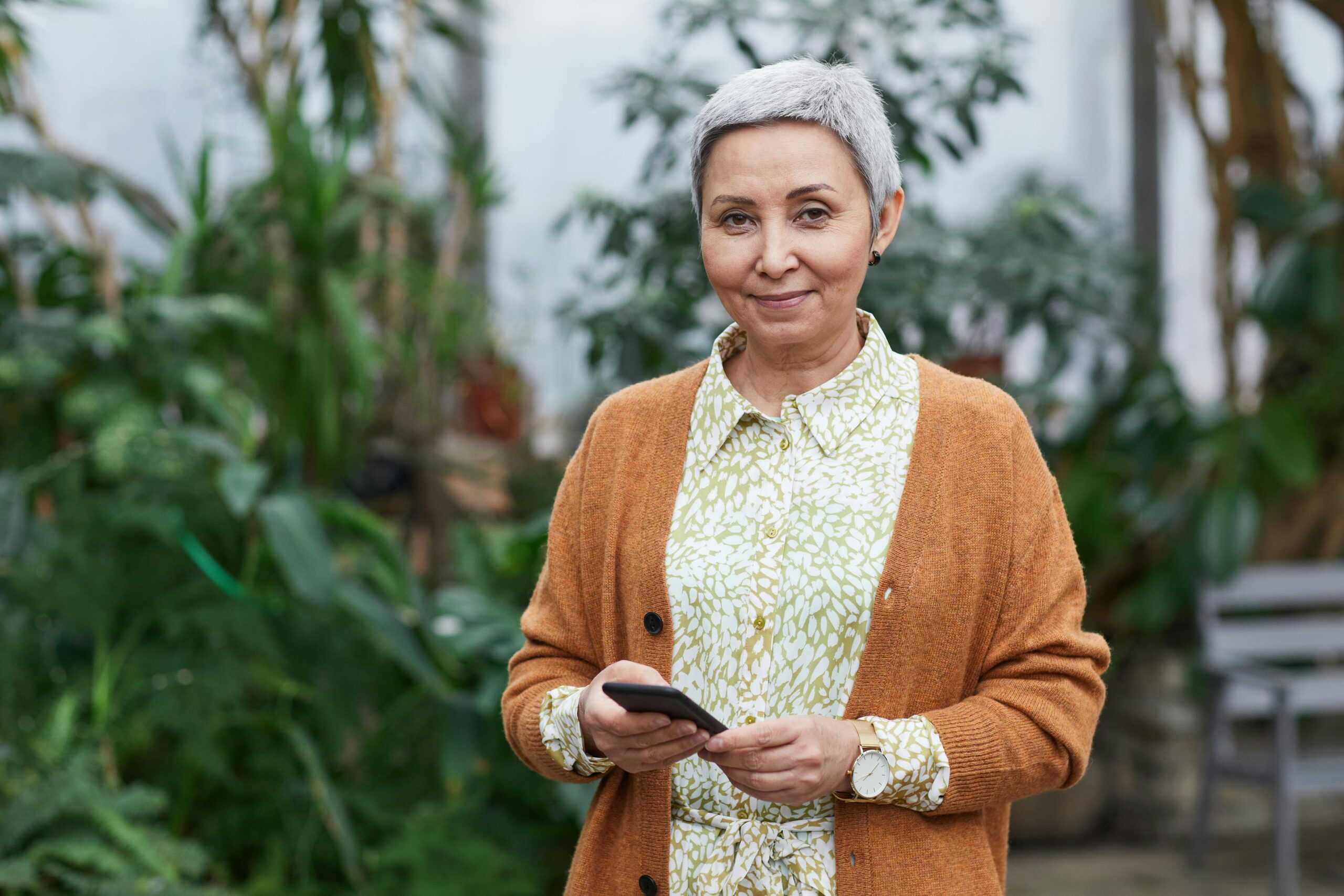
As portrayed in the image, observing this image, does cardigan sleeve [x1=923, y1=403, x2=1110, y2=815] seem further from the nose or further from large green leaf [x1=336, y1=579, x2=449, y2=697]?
large green leaf [x1=336, y1=579, x2=449, y2=697]

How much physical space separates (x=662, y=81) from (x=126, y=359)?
1.34m

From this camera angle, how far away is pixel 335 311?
2961 mm

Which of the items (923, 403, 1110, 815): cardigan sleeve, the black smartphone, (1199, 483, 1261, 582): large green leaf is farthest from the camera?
(1199, 483, 1261, 582): large green leaf

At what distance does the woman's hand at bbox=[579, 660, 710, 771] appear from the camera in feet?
3.36

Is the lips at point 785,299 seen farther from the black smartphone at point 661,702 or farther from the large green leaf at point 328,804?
the large green leaf at point 328,804

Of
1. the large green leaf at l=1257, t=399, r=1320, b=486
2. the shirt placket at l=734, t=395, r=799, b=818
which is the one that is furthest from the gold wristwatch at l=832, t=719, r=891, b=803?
the large green leaf at l=1257, t=399, r=1320, b=486

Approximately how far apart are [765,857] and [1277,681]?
2383 mm

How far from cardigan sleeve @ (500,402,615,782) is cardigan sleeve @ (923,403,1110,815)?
343 mm

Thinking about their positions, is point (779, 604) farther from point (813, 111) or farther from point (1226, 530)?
point (1226, 530)

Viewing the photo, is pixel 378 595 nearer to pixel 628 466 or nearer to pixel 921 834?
pixel 628 466

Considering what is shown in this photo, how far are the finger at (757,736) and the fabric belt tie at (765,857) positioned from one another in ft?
0.55

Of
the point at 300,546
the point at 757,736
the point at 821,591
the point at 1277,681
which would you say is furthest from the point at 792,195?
the point at 1277,681

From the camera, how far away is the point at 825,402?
1182mm

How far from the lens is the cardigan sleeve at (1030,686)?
42.8 inches
